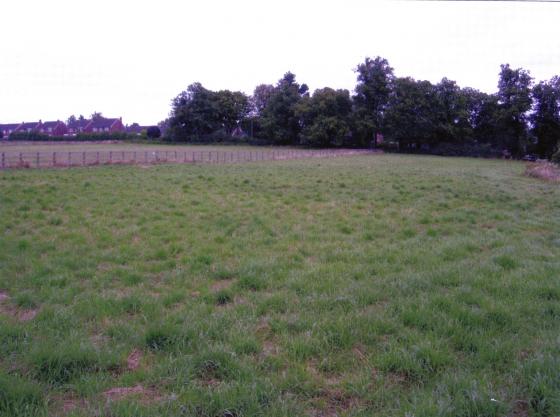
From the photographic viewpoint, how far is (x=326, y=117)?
2901 inches

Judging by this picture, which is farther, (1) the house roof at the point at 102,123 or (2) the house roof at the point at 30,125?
(1) the house roof at the point at 102,123

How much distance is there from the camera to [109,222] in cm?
1059

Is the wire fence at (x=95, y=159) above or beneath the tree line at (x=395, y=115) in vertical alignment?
beneath

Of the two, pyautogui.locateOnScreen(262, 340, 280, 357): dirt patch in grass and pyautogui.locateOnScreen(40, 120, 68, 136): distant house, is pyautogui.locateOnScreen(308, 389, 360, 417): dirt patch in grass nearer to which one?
pyautogui.locateOnScreen(262, 340, 280, 357): dirt patch in grass

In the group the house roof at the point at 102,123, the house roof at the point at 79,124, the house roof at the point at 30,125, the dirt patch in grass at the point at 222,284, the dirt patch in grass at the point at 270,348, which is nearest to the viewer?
the dirt patch in grass at the point at 270,348

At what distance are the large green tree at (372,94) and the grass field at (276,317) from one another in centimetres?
6496

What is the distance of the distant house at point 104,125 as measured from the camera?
125250mm

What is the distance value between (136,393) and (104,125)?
134272mm

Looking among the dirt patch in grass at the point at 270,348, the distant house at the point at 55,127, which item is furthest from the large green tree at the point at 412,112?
the distant house at the point at 55,127

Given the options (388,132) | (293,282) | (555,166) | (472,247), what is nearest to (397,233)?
(472,247)

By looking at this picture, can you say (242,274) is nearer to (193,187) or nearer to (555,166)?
(193,187)

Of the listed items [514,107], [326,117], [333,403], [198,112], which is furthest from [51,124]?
[333,403]

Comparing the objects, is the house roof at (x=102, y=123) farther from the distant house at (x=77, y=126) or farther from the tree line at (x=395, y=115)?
the tree line at (x=395, y=115)

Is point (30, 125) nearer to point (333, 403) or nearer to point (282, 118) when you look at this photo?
point (282, 118)
